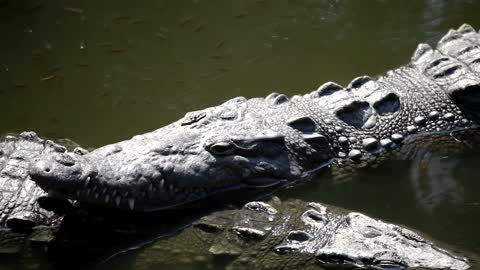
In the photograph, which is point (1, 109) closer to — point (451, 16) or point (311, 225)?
point (311, 225)

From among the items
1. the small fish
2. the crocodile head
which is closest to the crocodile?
the crocodile head

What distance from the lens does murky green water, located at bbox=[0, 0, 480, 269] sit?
5.47 meters

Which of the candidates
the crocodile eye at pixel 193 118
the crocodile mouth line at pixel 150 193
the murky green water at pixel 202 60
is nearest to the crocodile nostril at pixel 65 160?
the crocodile mouth line at pixel 150 193

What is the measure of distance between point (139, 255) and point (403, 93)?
2.70m

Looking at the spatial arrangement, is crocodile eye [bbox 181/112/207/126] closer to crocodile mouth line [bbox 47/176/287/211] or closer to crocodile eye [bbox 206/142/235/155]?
crocodile eye [bbox 206/142/235/155]

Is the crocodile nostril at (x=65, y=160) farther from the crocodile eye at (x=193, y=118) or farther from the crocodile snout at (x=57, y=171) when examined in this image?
the crocodile eye at (x=193, y=118)

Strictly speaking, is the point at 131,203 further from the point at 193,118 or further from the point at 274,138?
the point at 274,138

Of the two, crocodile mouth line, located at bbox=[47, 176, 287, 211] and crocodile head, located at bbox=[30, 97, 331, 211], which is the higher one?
crocodile head, located at bbox=[30, 97, 331, 211]

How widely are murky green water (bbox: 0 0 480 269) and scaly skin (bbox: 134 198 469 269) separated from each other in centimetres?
53

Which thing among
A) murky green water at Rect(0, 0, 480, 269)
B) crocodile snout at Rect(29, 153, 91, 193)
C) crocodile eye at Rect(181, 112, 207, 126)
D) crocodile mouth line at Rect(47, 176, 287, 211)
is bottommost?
crocodile mouth line at Rect(47, 176, 287, 211)

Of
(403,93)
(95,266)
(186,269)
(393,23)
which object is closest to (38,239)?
(95,266)

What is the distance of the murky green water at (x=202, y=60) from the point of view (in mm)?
5473

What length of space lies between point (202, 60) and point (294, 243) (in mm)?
3353

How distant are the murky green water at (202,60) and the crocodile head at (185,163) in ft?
1.17
